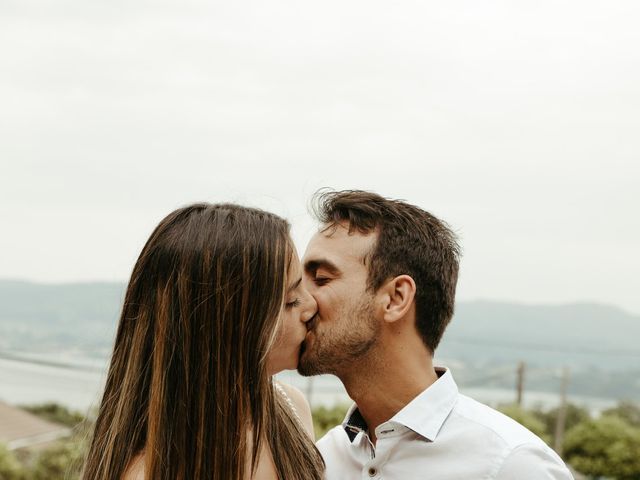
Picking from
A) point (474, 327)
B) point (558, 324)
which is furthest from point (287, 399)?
point (558, 324)

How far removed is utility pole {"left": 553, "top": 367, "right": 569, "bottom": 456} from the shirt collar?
28.4ft

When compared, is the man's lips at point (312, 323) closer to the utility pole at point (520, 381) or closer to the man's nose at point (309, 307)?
the man's nose at point (309, 307)

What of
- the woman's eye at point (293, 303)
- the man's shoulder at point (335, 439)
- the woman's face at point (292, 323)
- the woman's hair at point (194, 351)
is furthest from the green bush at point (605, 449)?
the woman's hair at point (194, 351)

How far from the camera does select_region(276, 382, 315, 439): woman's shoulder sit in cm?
297

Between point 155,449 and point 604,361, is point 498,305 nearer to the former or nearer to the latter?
point 604,361

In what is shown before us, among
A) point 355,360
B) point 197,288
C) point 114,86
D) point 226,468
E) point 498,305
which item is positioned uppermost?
point 114,86

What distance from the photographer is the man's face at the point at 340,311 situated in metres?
2.73

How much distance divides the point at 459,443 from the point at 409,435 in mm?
161

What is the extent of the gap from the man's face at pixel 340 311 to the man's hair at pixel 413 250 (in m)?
0.04

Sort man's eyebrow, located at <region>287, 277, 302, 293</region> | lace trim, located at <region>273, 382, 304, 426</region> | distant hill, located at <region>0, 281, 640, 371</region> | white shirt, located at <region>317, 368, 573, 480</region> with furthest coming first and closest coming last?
1. distant hill, located at <region>0, 281, 640, 371</region>
2. lace trim, located at <region>273, 382, 304, 426</region>
3. man's eyebrow, located at <region>287, 277, 302, 293</region>
4. white shirt, located at <region>317, 368, 573, 480</region>

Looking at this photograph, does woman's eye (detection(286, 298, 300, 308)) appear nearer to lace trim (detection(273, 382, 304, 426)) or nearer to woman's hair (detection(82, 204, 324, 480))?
woman's hair (detection(82, 204, 324, 480))

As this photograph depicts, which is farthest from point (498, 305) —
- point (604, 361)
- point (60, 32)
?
point (60, 32)

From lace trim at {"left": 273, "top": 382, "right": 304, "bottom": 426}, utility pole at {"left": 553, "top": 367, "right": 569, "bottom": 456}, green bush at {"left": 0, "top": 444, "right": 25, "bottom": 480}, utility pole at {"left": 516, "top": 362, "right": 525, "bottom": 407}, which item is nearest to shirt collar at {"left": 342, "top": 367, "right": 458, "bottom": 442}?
lace trim at {"left": 273, "top": 382, "right": 304, "bottom": 426}

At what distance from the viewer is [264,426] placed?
2.55m
